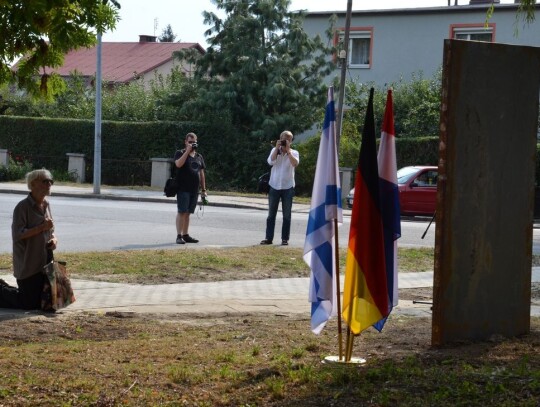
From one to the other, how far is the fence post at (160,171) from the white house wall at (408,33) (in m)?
9.92

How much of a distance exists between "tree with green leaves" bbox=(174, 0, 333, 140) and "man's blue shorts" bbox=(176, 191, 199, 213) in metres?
21.5

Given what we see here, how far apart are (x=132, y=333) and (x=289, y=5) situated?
3198cm

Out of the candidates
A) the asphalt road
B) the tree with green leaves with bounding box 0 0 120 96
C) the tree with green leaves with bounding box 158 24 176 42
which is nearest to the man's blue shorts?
the asphalt road

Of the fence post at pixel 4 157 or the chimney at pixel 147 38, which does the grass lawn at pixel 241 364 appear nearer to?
the fence post at pixel 4 157

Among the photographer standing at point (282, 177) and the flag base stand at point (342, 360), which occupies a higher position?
the photographer standing at point (282, 177)

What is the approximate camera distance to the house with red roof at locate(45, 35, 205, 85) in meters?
A: 62.0

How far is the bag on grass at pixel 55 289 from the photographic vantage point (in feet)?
30.7

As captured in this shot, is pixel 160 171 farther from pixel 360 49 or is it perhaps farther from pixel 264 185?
pixel 264 185

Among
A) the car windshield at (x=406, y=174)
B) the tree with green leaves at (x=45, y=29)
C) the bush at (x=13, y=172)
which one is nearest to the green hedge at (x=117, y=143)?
the bush at (x=13, y=172)

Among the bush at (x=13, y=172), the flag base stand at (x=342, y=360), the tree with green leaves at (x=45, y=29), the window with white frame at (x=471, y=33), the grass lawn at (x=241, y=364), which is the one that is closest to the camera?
the grass lawn at (x=241, y=364)

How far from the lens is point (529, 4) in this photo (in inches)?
404

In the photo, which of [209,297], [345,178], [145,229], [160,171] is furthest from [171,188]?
[160,171]

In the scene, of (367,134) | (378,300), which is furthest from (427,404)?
(367,134)

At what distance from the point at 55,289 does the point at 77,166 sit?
30218 millimetres
